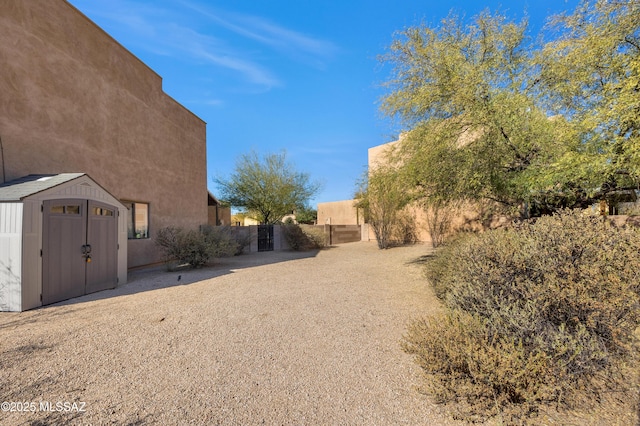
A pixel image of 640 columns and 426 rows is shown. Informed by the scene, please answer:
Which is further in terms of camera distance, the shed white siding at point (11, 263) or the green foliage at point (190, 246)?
the green foliage at point (190, 246)

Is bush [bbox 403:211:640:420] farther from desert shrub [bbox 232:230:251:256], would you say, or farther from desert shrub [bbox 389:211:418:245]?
desert shrub [bbox 389:211:418:245]

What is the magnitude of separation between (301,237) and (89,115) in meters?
12.1

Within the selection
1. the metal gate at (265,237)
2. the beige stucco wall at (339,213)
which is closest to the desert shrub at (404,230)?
the beige stucco wall at (339,213)

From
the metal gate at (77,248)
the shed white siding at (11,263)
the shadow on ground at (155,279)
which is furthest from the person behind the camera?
the shadow on ground at (155,279)

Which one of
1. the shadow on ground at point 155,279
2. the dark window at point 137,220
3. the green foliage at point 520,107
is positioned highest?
the green foliage at point 520,107

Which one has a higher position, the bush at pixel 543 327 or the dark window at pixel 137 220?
the dark window at pixel 137 220

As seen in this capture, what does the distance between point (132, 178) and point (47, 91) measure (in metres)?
3.58

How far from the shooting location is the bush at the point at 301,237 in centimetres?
1878

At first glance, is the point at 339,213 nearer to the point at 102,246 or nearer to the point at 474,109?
the point at 474,109

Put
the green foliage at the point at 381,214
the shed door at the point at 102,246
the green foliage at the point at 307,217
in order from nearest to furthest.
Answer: the shed door at the point at 102,246 → the green foliage at the point at 381,214 → the green foliage at the point at 307,217

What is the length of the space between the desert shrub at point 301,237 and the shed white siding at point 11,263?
1382 centimetres

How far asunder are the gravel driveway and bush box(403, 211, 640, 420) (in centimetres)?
44

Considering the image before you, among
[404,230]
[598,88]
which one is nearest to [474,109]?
[598,88]

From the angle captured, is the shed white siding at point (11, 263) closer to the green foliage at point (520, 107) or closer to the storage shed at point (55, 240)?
the storage shed at point (55, 240)
